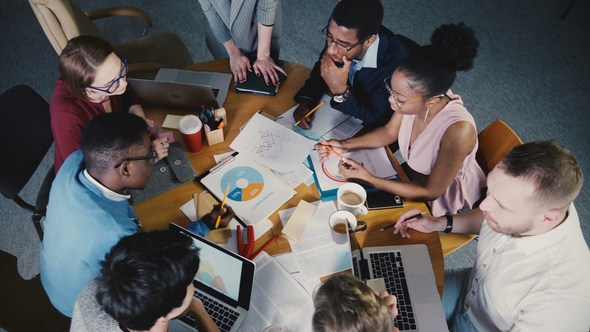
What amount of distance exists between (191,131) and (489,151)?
1289mm

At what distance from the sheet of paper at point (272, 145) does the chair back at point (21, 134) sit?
0.91 metres

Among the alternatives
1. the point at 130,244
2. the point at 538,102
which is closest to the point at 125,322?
the point at 130,244

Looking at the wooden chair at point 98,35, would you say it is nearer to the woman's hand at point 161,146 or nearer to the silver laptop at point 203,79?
the silver laptop at point 203,79

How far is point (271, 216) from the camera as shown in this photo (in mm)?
1594

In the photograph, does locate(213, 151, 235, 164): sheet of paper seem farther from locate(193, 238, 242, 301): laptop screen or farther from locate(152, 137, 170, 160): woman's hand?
locate(193, 238, 242, 301): laptop screen

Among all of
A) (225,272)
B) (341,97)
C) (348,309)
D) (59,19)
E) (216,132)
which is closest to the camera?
(348,309)

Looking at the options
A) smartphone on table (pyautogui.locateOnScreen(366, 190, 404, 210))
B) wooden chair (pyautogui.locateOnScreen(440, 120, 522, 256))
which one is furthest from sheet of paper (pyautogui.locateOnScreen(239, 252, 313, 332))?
wooden chair (pyautogui.locateOnScreen(440, 120, 522, 256))

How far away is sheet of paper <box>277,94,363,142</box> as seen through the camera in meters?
1.86

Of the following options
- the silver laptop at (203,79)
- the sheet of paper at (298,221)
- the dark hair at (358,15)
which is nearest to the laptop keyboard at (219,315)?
the sheet of paper at (298,221)

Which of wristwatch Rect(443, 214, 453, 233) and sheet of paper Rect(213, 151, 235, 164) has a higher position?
sheet of paper Rect(213, 151, 235, 164)

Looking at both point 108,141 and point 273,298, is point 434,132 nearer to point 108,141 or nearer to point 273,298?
point 273,298

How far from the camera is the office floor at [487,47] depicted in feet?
9.97

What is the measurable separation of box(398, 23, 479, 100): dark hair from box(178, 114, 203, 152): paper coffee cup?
0.85 metres

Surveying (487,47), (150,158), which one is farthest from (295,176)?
(487,47)
